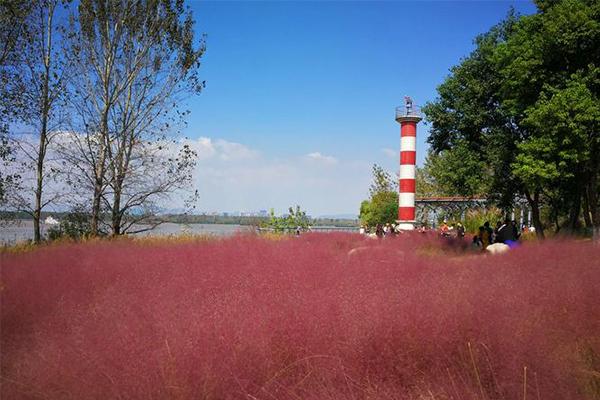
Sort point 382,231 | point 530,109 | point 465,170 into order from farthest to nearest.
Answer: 1. point 382,231
2. point 465,170
3. point 530,109

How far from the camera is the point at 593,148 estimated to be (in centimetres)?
1540

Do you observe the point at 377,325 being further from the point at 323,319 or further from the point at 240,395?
the point at 240,395

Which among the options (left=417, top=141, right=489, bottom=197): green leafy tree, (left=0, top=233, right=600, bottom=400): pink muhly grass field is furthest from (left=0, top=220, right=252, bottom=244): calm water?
(left=417, top=141, right=489, bottom=197): green leafy tree

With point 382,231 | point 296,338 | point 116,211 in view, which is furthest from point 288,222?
point 296,338

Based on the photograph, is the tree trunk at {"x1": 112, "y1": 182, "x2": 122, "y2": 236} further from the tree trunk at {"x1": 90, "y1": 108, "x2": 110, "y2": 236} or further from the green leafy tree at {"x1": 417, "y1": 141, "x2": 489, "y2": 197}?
the green leafy tree at {"x1": 417, "y1": 141, "x2": 489, "y2": 197}

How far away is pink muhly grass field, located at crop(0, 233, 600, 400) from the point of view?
2.82 metres

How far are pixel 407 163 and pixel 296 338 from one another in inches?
959

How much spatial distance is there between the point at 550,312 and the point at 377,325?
6.34 feet

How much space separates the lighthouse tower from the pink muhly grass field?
21479mm

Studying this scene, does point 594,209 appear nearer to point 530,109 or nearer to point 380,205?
point 530,109

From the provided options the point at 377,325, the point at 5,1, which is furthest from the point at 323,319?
the point at 5,1

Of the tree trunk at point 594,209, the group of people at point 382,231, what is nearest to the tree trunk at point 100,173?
the group of people at point 382,231

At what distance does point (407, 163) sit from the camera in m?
26.7

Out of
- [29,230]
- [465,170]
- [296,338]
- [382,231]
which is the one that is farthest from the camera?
[382,231]
